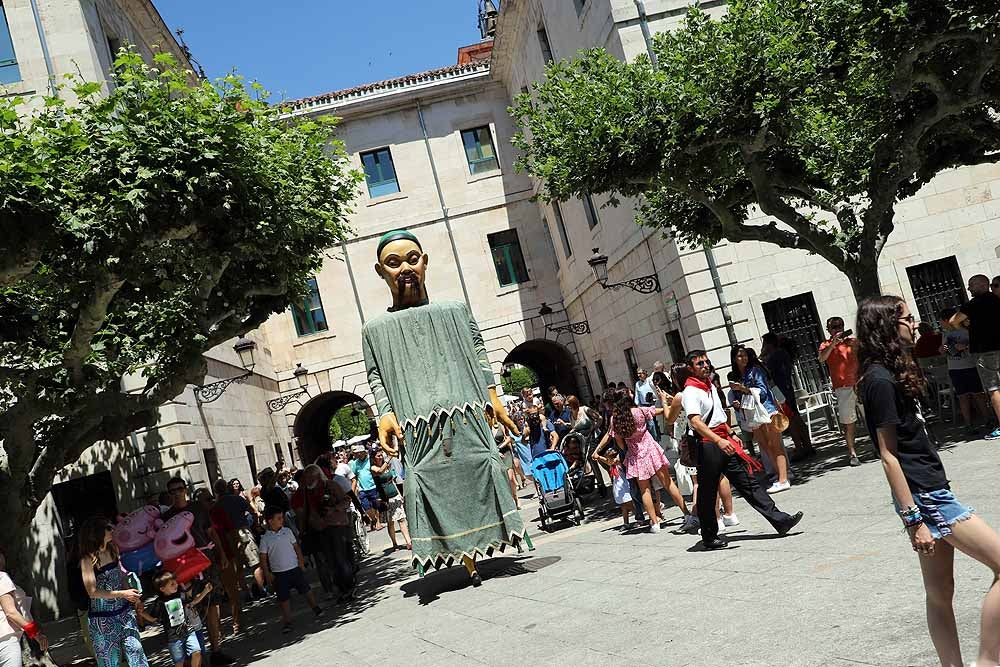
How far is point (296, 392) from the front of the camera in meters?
29.2

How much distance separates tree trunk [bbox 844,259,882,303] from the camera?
11.5 meters

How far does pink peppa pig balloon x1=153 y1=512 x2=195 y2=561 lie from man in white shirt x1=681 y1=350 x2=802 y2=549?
4.56 m

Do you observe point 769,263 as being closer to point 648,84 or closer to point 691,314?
point 691,314

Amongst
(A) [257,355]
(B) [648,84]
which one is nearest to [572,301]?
(A) [257,355]

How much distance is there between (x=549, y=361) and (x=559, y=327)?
4861 mm

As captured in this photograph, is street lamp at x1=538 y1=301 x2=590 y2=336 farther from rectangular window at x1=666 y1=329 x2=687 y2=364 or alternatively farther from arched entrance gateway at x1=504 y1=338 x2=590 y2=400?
rectangular window at x1=666 y1=329 x2=687 y2=364

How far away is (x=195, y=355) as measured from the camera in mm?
11344

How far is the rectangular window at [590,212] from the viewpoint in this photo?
2405cm

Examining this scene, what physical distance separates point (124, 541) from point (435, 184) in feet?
72.0

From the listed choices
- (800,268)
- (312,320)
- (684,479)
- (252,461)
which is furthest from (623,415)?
(312,320)

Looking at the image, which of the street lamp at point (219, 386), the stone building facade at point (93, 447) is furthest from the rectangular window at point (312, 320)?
the stone building facade at point (93, 447)

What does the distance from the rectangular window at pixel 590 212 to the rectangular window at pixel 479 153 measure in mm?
6342

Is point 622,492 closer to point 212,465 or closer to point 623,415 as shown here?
point 623,415

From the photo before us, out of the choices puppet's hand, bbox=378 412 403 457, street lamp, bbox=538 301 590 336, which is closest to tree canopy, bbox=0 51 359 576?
puppet's hand, bbox=378 412 403 457
